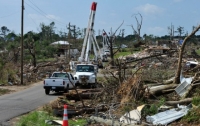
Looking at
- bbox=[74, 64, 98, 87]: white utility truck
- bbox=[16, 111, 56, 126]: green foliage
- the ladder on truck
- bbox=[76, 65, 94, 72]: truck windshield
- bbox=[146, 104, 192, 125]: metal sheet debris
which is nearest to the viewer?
bbox=[146, 104, 192, 125]: metal sheet debris

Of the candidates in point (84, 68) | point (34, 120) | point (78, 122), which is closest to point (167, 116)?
point (78, 122)

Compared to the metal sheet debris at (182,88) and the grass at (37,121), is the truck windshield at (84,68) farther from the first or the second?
the grass at (37,121)

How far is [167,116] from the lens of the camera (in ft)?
38.1

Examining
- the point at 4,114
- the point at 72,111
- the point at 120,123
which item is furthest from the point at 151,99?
the point at 4,114

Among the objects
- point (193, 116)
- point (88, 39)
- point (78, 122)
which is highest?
point (88, 39)

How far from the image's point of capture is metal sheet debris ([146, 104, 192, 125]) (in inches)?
441

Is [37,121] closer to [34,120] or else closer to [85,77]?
[34,120]

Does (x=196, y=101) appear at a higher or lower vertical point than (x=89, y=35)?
lower

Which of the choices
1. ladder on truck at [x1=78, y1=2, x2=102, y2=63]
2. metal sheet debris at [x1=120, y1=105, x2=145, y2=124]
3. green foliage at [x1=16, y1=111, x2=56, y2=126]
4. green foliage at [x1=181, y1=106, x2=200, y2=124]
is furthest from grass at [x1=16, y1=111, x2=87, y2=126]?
ladder on truck at [x1=78, y1=2, x2=102, y2=63]

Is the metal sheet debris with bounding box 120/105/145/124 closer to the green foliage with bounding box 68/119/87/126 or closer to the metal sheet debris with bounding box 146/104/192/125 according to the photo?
the metal sheet debris with bounding box 146/104/192/125

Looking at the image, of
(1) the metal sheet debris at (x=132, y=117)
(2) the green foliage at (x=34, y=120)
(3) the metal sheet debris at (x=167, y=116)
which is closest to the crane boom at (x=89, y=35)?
(2) the green foliage at (x=34, y=120)

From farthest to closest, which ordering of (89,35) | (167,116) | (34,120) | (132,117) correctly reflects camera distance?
(89,35), (34,120), (132,117), (167,116)

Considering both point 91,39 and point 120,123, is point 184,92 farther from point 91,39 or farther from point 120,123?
point 91,39

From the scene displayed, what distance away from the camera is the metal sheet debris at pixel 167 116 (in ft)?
36.8
